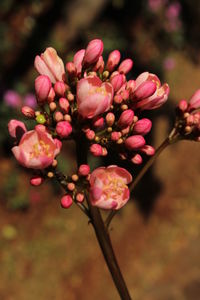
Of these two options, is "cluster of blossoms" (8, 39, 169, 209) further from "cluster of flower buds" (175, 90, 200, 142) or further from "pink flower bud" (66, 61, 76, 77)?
"cluster of flower buds" (175, 90, 200, 142)

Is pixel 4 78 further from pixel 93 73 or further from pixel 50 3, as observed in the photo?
pixel 93 73

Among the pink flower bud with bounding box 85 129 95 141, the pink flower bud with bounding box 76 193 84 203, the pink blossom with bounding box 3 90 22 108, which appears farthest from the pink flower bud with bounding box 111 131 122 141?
the pink blossom with bounding box 3 90 22 108

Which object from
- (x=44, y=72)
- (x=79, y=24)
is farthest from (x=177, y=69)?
(x=44, y=72)

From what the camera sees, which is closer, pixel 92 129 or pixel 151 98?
pixel 92 129

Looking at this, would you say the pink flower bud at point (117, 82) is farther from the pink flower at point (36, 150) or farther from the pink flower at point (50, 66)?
the pink flower at point (36, 150)

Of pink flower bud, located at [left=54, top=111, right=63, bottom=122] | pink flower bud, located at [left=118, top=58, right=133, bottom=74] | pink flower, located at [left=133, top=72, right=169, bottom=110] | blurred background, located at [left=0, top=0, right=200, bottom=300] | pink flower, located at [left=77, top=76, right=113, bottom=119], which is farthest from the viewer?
blurred background, located at [left=0, top=0, right=200, bottom=300]

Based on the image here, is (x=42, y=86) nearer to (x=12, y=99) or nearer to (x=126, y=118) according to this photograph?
(x=126, y=118)

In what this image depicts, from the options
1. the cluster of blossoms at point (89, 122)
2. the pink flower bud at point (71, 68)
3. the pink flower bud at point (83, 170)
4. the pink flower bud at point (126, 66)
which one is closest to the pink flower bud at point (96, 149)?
the cluster of blossoms at point (89, 122)

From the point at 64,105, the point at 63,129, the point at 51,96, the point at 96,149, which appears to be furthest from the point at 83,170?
the point at 51,96
